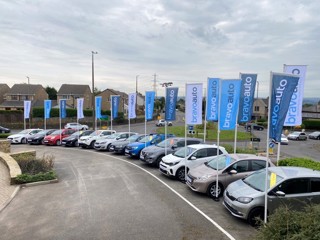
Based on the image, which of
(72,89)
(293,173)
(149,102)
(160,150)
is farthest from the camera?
(72,89)

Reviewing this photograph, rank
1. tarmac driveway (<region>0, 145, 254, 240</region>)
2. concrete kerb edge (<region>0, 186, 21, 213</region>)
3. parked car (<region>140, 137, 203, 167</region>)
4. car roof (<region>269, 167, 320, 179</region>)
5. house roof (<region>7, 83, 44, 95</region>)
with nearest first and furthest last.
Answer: tarmac driveway (<region>0, 145, 254, 240</region>), car roof (<region>269, 167, 320, 179</region>), concrete kerb edge (<region>0, 186, 21, 213</region>), parked car (<region>140, 137, 203, 167</region>), house roof (<region>7, 83, 44, 95</region>)

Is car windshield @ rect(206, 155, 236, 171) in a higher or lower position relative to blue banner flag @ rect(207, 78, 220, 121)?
lower

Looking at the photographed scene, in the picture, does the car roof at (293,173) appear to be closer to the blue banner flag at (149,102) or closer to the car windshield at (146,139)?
the car windshield at (146,139)

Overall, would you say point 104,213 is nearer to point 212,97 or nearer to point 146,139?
point 212,97

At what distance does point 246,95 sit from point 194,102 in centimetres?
244

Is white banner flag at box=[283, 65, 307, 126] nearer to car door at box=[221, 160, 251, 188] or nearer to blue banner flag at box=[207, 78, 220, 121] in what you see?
car door at box=[221, 160, 251, 188]

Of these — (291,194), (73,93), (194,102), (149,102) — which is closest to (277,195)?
(291,194)

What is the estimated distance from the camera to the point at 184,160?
43.3ft

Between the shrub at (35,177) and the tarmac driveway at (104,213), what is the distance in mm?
612

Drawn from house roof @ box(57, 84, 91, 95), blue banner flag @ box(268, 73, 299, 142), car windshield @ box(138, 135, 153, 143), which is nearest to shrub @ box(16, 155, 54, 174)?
car windshield @ box(138, 135, 153, 143)

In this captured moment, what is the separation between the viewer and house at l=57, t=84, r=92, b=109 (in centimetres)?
7919

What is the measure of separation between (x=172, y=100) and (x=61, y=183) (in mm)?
7587

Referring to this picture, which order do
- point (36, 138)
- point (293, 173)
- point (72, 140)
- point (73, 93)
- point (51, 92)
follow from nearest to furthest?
1. point (293, 173)
2. point (72, 140)
3. point (36, 138)
4. point (73, 93)
5. point (51, 92)

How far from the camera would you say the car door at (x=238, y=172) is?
10.5 m
